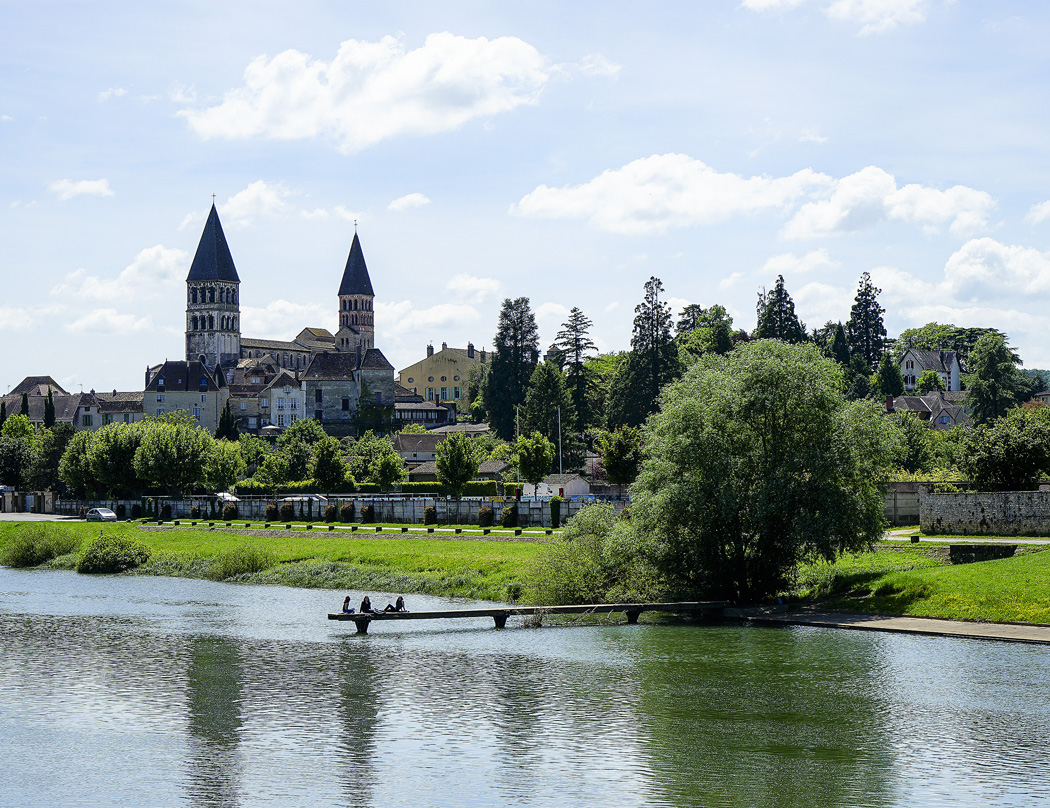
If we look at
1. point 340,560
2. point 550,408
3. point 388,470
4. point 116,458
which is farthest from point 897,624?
point 550,408

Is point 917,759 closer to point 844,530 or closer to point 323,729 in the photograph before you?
point 323,729

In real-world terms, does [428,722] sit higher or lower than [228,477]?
lower

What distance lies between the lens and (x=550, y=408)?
137 metres

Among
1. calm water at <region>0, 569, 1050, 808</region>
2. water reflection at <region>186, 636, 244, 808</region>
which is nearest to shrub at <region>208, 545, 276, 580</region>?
calm water at <region>0, 569, 1050, 808</region>

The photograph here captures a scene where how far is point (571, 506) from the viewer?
258 ft

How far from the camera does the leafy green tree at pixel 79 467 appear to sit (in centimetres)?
12175

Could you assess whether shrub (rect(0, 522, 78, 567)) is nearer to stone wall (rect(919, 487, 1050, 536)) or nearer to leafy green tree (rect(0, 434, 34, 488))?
stone wall (rect(919, 487, 1050, 536))


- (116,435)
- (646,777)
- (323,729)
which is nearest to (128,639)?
(323,729)

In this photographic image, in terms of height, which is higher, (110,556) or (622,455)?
(622,455)

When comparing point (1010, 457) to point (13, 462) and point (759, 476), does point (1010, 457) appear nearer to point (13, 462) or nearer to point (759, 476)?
point (759, 476)

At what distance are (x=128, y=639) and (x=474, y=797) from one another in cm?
2558

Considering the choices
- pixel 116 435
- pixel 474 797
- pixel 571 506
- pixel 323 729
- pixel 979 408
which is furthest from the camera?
pixel 979 408

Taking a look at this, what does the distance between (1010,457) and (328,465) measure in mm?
78318

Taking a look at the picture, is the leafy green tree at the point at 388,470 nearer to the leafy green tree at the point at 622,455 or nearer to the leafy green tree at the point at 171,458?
the leafy green tree at the point at 171,458
